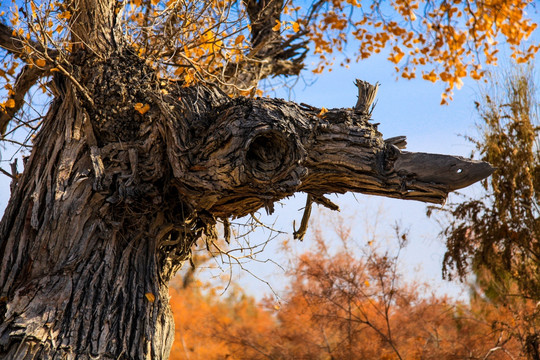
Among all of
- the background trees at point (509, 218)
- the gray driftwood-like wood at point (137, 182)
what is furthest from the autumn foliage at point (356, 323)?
the gray driftwood-like wood at point (137, 182)

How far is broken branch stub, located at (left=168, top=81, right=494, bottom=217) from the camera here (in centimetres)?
288

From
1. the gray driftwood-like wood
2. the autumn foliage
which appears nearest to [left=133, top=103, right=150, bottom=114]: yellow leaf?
the gray driftwood-like wood

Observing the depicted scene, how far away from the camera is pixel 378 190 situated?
3.15 m

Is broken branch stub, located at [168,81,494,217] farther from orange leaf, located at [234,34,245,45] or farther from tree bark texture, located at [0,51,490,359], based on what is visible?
orange leaf, located at [234,34,245,45]

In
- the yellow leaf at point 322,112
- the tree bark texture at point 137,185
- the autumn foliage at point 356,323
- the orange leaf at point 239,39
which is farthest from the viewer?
the autumn foliage at point 356,323

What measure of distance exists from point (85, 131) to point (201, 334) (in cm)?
528

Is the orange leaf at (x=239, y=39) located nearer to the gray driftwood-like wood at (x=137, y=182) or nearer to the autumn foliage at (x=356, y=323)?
the gray driftwood-like wood at (x=137, y=182)

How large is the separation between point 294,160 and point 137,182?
3.55 feet

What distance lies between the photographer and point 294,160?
2861 millimetres

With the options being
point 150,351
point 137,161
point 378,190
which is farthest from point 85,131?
point 378,190

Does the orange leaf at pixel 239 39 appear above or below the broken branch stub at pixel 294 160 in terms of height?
above

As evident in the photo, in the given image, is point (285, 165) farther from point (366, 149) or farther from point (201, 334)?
point (201, 334)

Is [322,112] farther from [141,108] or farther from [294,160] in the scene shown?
[141,108]

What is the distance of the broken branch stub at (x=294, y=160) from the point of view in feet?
9.44
